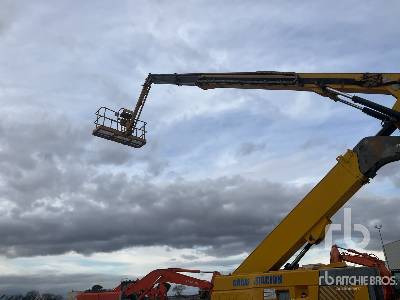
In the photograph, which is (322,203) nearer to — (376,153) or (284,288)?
(376,153)

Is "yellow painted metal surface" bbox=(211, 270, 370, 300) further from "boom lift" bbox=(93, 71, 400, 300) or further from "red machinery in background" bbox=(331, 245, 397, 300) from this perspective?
"red machinery in background" bbox=(331, 245, 397, 300)

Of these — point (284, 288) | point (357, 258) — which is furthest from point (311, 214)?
point (357, 258)

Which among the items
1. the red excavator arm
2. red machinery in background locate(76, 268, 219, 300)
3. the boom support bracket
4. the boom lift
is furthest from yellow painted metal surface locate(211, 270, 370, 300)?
the red excavator arm

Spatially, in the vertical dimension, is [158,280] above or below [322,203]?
below

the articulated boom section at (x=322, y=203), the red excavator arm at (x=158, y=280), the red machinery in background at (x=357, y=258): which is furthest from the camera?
the red excavator arm at (x=158, y=280)

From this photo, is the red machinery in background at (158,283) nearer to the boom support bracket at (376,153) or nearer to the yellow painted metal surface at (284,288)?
the yellow painted metal surface at (284,288)

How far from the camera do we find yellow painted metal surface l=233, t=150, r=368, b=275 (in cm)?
1430

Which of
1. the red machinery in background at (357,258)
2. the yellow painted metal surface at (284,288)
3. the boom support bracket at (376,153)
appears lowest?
the yellow painted metal surface at (284,288)

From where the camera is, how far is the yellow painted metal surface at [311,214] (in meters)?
14.3

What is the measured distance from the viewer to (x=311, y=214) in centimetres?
1448

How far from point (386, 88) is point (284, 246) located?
6230mm

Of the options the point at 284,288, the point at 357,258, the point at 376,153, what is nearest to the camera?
the point at 284,288

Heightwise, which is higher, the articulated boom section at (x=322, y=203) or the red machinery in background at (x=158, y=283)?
the articulated boom section at (x=322, y=203)

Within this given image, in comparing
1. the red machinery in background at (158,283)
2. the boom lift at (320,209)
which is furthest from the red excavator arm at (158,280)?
the boom lift at (320,209)
